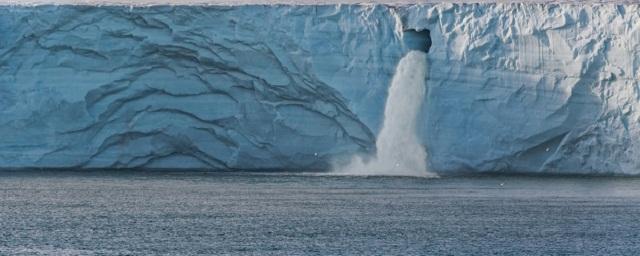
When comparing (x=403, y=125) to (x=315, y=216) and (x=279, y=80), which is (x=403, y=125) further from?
(x=315, y=216)

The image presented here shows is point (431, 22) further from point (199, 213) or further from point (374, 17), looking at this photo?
point (199, 213)

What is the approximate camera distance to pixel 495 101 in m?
12.9

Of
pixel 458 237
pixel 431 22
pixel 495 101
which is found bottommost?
pixel 458 237

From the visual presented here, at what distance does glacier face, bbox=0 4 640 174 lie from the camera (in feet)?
42.3

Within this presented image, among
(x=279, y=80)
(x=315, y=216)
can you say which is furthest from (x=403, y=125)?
(x=315, y=216)

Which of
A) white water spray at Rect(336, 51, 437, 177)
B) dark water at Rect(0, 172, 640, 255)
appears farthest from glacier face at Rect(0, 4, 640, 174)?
dark water at Rect(0, 172, 640, 255)

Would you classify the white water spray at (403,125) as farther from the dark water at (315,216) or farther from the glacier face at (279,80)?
the dark water at (315,216)

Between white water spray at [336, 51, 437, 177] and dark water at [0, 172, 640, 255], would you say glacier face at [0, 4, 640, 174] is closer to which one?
white water spray at [336, 51, 437, 177]

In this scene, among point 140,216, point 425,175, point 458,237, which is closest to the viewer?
point 458,237

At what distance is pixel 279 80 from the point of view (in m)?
13.1

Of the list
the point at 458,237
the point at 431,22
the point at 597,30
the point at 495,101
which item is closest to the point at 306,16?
the point at 431,22

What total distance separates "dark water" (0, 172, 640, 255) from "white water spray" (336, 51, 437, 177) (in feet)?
2.73

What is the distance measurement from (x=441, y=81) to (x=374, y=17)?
3.23 feet

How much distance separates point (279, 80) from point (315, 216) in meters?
5.00
